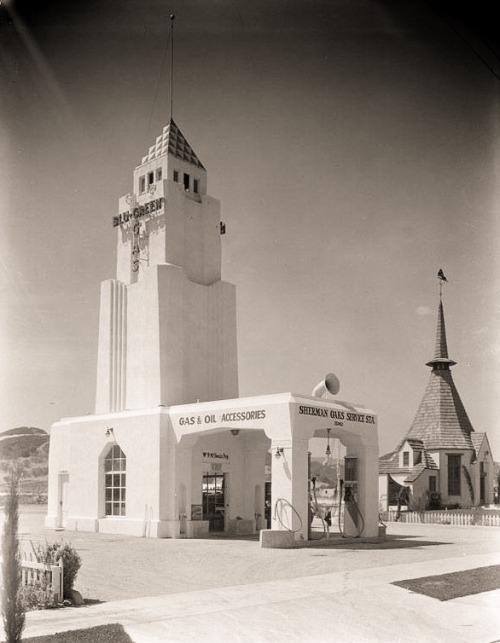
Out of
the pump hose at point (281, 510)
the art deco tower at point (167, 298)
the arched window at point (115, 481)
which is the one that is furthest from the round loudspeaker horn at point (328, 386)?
the arched window at point (115, 481)

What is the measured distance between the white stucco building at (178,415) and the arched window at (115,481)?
56mm

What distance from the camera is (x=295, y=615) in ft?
43.2

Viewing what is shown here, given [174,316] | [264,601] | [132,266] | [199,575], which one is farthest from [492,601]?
[132,266]

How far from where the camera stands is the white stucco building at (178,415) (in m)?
28.2

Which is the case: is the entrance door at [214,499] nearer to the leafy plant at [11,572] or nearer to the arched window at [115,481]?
the arched window at [115,481]

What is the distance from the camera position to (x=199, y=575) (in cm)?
1831

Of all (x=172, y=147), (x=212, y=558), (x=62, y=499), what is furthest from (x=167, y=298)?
(x=212, y=558)

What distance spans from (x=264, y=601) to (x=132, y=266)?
23.5 meters

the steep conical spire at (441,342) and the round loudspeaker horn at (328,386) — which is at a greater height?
the steep conical spire at (441,342)

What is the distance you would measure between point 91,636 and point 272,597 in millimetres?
4630

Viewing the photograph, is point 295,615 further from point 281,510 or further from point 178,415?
point 178,415

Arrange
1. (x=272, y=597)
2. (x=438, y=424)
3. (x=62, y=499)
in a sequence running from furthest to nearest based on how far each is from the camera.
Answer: (x=438, y=424), (x=62, y=499), (x=272, y=597)

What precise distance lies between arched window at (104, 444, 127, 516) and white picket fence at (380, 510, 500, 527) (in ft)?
60.9

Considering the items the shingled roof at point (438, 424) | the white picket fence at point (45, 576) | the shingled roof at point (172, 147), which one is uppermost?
the shingled roof at point (172, 147)
